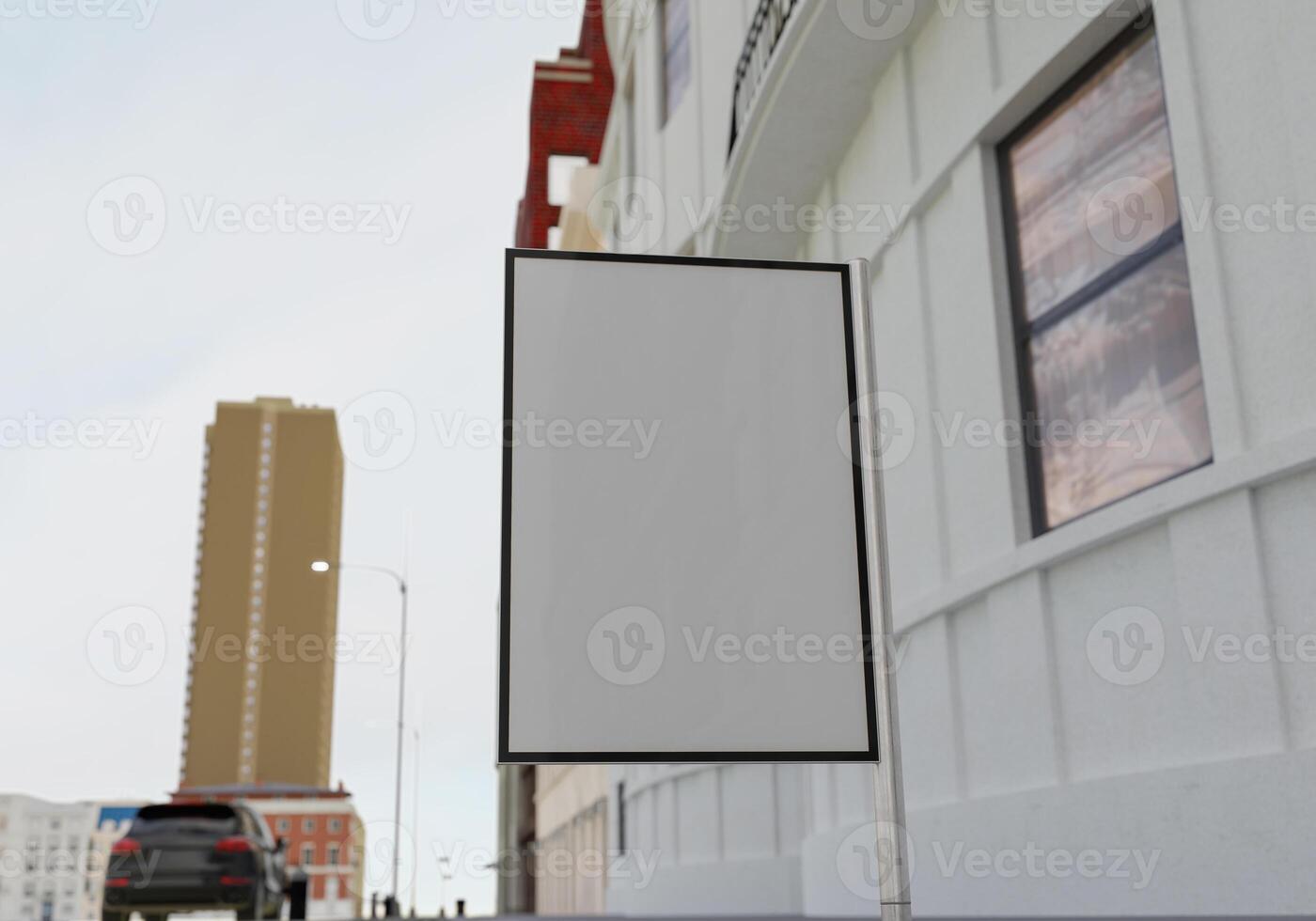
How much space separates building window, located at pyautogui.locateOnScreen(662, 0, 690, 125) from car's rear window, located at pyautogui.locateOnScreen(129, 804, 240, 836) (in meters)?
11.7

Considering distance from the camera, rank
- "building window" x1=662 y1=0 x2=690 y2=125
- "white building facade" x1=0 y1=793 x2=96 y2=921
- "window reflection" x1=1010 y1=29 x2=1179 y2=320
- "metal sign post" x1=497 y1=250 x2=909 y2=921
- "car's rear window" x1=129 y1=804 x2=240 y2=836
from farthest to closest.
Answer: "building window" x1=662 y1=0 x2=690 y2=125, "car's rear window" x1=129 y1=804 x2=240 y2=836, "white building facade" x1=0 y1=793 x2=96 y2=921, "window reflection" x1=1010 y1=29 x2=1179 y2=320, "metal sign post" x1=497 y1=250 x2=909 y2=921

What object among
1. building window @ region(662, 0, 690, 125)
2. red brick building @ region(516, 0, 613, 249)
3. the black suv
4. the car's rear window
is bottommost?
the black suv

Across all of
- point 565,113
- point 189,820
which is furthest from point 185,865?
point 565,113

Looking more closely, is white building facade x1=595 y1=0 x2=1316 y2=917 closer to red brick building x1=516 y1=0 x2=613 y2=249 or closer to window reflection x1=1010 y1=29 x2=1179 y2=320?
window reflection x1=1010 y1=29 x2=1179 y2=320

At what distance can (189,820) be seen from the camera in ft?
50.7

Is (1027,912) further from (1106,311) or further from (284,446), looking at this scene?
(284,446)

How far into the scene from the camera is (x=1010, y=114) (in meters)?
8.79

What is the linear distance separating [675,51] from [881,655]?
1808cm

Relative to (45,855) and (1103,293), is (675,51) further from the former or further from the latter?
(45,855)

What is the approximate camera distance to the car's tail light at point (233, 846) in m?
15.4

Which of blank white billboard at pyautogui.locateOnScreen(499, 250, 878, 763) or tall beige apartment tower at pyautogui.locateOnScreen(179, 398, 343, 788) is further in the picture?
tall beige apartment tower at pyautogui.locateOnScreen(179, 398, 343, 788)

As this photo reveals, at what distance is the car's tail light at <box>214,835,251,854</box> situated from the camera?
15.4 meters

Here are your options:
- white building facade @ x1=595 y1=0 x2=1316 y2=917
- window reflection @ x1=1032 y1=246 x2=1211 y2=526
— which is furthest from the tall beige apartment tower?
window reflection @ x1=1032 y1=246 x2=1211 y2=526

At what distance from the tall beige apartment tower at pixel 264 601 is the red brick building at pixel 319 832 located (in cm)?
3637
